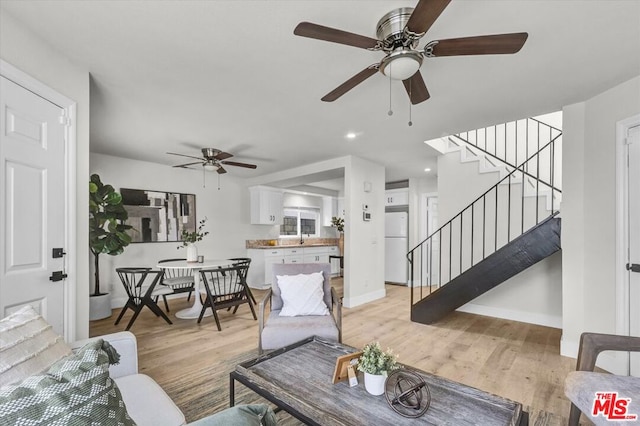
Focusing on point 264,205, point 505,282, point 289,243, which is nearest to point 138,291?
point 264,205

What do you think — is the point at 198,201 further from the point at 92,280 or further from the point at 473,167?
the point at 473,167

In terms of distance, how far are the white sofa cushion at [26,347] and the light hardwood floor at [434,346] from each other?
1388mm

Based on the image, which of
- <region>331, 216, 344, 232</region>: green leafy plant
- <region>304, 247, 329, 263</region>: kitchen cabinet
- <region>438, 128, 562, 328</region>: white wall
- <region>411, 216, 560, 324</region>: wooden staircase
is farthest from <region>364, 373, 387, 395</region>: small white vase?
<region>331, 216, 344, 232</region>: green leafy plant

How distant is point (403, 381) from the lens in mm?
1558

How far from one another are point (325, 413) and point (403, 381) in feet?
1.62

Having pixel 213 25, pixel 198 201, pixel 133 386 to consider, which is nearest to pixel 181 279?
pixel 198 201

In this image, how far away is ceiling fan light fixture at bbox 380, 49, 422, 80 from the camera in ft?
5.34

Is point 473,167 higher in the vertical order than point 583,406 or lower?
higher

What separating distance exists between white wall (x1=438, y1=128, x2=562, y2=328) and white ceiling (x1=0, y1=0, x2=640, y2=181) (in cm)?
113

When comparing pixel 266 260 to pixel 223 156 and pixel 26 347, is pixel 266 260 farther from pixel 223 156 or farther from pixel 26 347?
pixel 26 347

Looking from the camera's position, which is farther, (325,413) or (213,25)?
(213,25)

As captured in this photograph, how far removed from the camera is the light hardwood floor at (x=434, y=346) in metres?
2.34

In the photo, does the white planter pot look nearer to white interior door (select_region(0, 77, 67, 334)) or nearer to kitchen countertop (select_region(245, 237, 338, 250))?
white interior door (select_region(0, 77, 67, 334))

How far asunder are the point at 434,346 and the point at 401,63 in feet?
9.04
